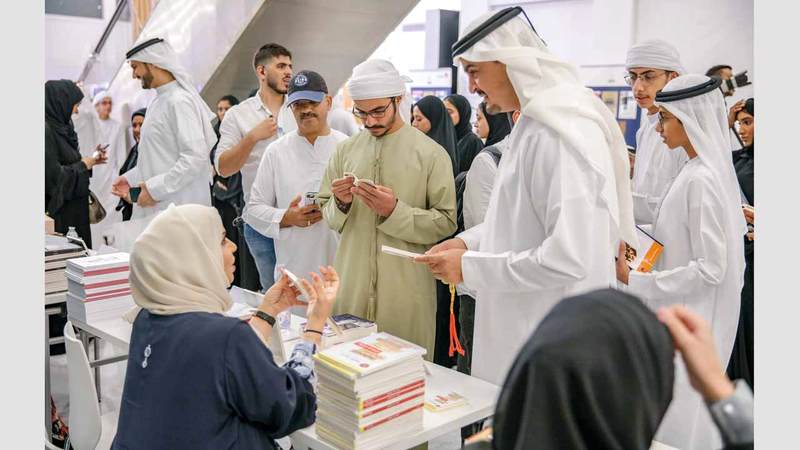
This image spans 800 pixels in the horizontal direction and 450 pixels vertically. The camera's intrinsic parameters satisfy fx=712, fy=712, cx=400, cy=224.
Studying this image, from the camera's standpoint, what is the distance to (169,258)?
196 centimetres

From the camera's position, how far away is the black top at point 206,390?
1819mm

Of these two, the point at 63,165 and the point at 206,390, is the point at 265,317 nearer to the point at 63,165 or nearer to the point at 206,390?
the point at 206,390

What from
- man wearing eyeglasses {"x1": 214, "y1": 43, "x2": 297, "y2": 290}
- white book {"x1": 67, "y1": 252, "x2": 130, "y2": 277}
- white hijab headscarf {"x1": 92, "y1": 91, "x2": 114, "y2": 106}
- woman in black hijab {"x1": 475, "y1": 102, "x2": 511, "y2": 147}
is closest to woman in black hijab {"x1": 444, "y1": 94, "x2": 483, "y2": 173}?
woman in black hijab {"x1": 475, "y1": 102, "x2": 511, "y2": 147}

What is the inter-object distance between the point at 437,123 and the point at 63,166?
10.4 feet

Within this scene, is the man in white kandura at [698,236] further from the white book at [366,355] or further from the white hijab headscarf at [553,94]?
the white book at [366,355]

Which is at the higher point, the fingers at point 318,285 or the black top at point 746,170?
the black top at point 746,170

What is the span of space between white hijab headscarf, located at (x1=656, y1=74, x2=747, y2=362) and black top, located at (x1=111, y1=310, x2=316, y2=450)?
2.00 m

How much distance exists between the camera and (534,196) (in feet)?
7.39

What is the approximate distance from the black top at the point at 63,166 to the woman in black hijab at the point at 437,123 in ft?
9.65

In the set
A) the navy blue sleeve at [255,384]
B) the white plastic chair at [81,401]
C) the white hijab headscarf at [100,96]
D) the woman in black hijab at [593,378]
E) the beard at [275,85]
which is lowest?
the white plastic chair at [81,401]

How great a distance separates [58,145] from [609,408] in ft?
18.1

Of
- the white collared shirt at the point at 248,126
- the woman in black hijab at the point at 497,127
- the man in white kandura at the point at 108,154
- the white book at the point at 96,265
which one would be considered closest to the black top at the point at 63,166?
the white collared shirt at the point at 248,126

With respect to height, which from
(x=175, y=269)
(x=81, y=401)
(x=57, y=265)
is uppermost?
(x=175, y=269)

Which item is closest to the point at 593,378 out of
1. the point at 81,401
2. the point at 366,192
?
the point at 366,192
